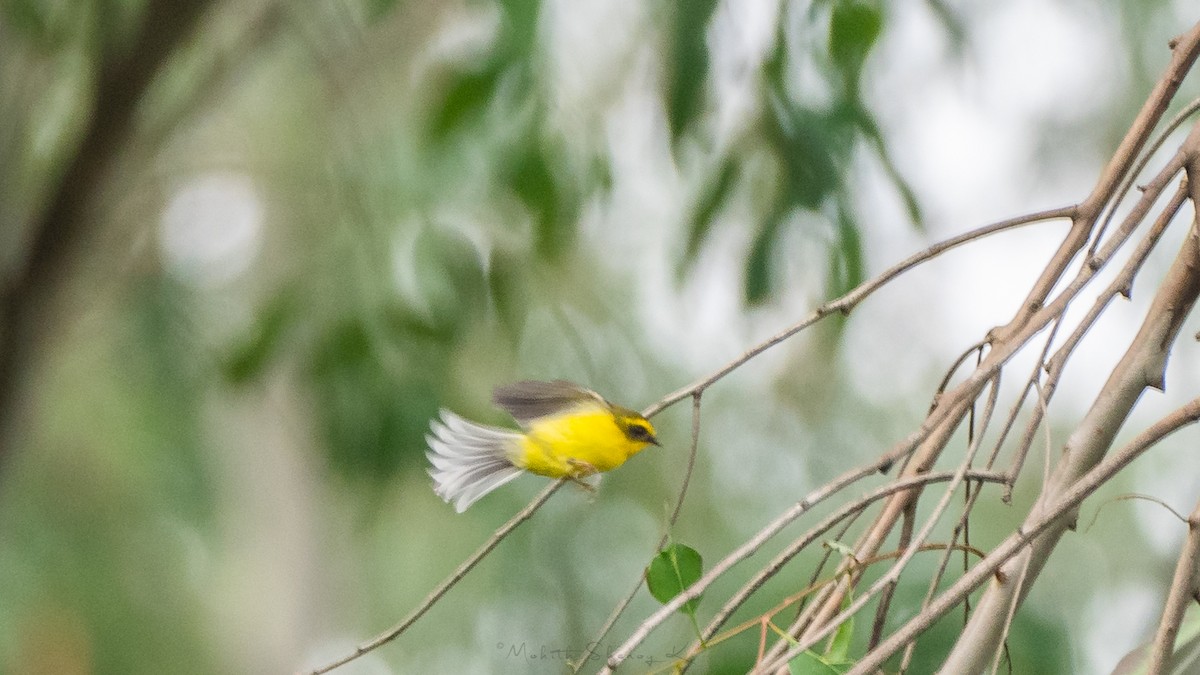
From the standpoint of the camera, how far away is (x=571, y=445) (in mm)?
418

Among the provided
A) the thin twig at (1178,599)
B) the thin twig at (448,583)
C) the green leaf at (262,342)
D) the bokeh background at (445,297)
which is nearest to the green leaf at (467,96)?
the bokeh background at (445,297)

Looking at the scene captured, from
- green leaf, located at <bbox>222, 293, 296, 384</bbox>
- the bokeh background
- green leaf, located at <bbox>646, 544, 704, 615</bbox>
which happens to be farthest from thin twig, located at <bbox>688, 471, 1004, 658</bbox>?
green leaf, located at <bbox>222, 293, 296, 384</bbox>

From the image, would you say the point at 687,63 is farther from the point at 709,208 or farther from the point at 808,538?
the point at 808,538

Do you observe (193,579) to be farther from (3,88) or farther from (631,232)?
(3,88)

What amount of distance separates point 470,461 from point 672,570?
0.27ft

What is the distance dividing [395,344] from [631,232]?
680 mm

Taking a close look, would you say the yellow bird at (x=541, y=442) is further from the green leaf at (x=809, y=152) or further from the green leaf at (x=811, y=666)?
the green leaf at (x=809, y=152)

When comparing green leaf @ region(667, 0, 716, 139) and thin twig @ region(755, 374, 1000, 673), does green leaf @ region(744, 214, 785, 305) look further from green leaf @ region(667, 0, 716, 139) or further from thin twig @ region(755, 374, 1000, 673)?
thin twig @ region(755, 374, 1000, 673)

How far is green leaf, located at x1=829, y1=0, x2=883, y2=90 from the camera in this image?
740 mm

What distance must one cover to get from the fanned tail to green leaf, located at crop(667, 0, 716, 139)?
0.31 m

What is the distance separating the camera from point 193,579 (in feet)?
6.65

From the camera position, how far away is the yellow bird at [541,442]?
42 centimetres

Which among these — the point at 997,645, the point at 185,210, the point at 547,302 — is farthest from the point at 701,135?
the point at 185,210

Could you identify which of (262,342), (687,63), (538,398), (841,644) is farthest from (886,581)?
(262,342)
